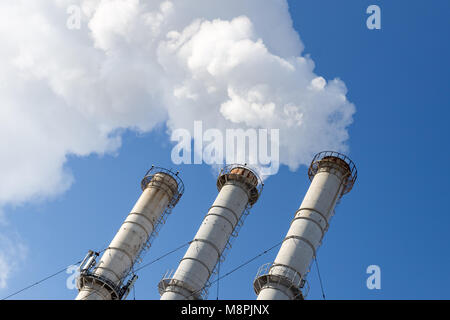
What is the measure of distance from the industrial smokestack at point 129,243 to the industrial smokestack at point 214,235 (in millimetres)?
5098

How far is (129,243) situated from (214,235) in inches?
319

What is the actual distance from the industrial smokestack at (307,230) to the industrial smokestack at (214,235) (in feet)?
15.8

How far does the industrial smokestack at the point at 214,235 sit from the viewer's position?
37938 millimetres

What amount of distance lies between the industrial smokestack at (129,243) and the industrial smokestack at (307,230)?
12.5m

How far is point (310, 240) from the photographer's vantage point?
36656 millimetres

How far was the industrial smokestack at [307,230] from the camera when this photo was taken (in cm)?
3453

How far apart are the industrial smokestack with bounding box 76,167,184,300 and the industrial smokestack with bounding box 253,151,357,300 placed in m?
12.5

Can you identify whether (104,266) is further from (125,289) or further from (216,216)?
(216,216)

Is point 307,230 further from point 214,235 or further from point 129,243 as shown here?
point 129,243

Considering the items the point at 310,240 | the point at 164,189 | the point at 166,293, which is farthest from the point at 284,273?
the point at 164,189

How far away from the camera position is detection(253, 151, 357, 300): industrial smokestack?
34.5m

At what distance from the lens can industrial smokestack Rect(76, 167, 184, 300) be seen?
4150cm

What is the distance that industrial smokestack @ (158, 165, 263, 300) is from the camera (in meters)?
37.9

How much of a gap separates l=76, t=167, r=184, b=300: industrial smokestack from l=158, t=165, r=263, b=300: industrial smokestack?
510 cm
